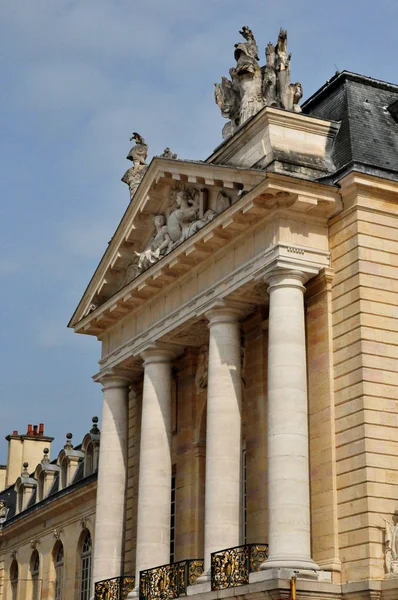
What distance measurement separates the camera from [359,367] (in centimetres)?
2152

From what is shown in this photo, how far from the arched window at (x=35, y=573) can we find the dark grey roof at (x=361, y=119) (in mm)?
21665

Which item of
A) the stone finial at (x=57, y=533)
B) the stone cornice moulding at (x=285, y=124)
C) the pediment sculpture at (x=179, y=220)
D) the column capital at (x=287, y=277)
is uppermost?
the stone cornice moulding at (x=285, y=124)

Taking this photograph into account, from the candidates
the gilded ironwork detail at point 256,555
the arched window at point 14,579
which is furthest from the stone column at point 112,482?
the arched window at point 14,579

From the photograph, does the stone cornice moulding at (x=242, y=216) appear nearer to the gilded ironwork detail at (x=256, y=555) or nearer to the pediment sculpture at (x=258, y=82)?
the pediment sculpture at (x=258, y=82)

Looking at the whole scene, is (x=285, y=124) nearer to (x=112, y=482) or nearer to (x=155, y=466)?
(x=155, y=466)

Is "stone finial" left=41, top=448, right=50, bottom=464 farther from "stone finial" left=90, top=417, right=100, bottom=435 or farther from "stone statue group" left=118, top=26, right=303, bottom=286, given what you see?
"stone statue group" left=118, top=26, right=303, bottom=286

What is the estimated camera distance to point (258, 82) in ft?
84.5

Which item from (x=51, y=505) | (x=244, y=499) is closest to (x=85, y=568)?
(x=51, y=505)

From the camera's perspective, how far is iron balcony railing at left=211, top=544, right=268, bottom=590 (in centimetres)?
2184

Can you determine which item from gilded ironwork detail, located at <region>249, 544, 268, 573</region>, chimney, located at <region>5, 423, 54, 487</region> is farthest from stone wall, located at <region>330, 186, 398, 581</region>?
chimney, located at <region>5, 423, 54, 487</region>

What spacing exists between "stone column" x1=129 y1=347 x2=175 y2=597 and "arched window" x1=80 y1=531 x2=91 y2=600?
12150mm

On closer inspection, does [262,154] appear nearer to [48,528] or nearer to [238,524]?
[238,524]

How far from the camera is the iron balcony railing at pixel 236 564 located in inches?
860

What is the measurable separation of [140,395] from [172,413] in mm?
1860
